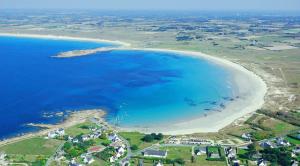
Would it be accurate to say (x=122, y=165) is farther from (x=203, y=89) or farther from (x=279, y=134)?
(x=203, y=89)

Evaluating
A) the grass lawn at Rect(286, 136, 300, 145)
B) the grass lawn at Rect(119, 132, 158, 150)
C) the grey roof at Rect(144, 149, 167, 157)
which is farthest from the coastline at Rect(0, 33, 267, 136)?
the grass lawn at Rect(286, 136, 300, 145)

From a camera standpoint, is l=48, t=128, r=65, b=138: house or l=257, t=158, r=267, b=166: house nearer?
l=257, t=158, r=267, b=166: house

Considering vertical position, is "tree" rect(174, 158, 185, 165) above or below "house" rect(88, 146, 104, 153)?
above

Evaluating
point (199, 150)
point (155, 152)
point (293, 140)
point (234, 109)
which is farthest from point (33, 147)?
point (234, 109)

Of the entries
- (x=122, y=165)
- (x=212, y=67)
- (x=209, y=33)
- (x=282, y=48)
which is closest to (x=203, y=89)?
(x=212, y=67)

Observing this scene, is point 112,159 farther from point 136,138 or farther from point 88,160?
point 136,138

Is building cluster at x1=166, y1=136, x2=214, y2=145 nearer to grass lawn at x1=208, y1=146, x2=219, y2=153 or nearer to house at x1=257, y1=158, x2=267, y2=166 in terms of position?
grass lawn at x1=208, y1=146, x2=219, y2=153
